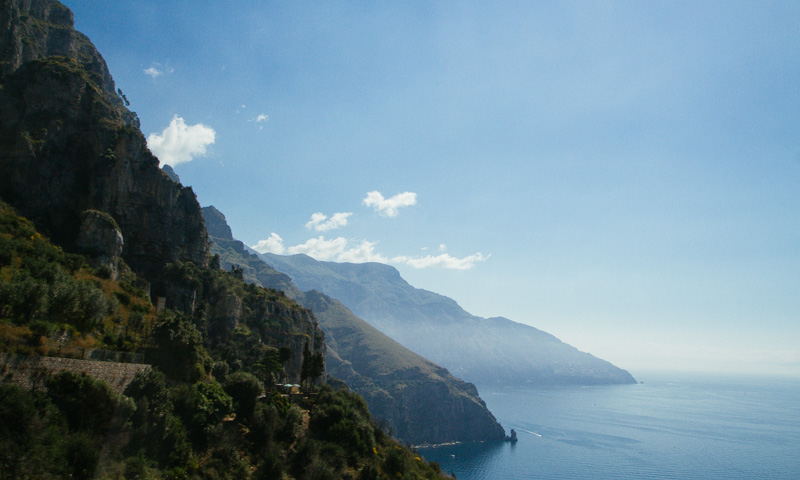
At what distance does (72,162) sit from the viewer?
68.7 meters

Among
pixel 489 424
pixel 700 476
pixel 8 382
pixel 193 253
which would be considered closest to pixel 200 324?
pixel 193 253

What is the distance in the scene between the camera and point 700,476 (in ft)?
381

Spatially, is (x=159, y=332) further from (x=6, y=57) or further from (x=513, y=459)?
(x=513, y=459)

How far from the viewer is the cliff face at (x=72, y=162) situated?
62.0m

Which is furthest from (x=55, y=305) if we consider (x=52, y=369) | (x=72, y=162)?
(x=72, y=162)

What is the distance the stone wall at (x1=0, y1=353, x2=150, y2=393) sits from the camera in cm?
2241

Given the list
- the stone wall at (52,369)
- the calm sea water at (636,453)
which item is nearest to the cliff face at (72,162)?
the stone wall at (52,369)

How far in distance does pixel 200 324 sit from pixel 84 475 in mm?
56936

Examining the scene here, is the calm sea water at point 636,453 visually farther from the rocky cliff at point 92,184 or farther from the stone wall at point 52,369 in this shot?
the stone wall at point 52,369

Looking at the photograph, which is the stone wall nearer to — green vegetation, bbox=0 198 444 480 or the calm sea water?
green vegetation, bbox=0 198 444 480

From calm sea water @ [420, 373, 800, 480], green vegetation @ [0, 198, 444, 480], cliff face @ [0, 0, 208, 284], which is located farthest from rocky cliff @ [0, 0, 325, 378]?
calm sea water @ [420, 373, 800, 480]

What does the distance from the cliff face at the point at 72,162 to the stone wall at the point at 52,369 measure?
1570 inches

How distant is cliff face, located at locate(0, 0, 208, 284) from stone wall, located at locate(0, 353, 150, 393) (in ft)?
131

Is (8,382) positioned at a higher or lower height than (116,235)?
lower
